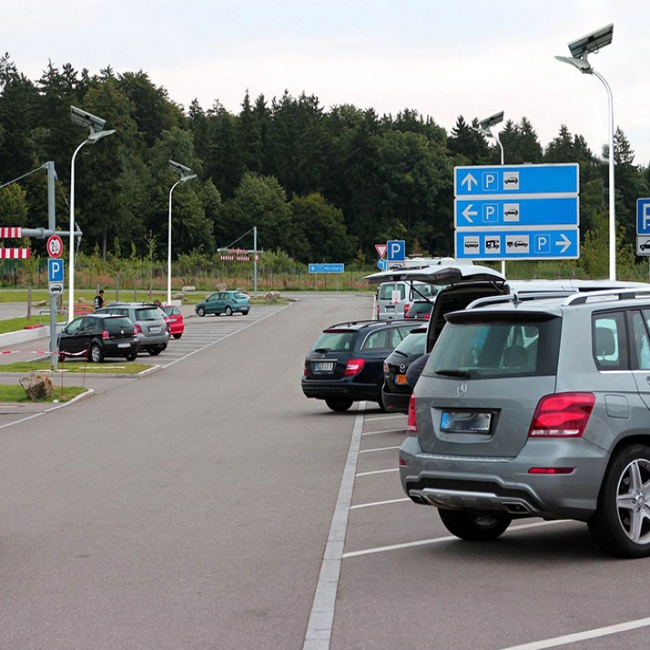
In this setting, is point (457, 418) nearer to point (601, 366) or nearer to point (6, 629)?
point (601, 366)

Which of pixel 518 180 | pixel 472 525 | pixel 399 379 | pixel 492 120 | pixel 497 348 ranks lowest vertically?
pixel 472 525

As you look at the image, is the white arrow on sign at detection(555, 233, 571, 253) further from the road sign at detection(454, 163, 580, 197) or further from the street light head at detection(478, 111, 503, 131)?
the street light head at detection(478, 111, 503, 131)

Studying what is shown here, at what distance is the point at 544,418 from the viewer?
810 cm

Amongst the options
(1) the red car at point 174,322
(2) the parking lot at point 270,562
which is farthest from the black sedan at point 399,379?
(1) the red car at point 174,322

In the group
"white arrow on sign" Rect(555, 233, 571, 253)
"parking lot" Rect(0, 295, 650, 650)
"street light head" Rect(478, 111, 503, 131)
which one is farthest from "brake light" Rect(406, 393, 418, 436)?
"street light head" Rect(478, 111, 503, 131)

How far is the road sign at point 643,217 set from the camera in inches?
941

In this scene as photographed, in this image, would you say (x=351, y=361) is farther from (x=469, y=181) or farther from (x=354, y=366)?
(x=469, y=181)

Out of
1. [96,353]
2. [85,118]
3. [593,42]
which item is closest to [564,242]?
[593,42]

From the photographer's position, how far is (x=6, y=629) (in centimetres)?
671

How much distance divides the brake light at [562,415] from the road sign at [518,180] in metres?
22.6

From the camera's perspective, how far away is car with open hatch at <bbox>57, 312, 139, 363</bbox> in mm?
37750

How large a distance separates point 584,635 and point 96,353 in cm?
3290

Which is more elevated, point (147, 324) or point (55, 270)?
point (55, 270)

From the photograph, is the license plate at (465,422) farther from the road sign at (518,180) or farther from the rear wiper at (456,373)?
the road sign at (518,180)
